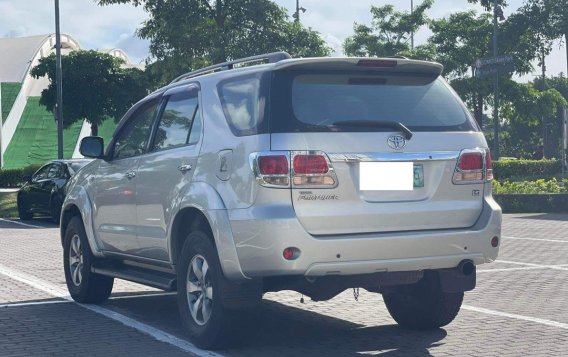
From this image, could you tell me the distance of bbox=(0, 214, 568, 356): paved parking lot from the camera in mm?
6883

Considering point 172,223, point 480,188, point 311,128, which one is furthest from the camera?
point 172,223

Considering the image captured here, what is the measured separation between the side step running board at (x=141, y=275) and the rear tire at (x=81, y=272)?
23cm

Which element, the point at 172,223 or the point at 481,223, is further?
the point at 172,223

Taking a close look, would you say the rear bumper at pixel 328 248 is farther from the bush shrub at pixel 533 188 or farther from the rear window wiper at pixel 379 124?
the bush shrub at pixel 533 188

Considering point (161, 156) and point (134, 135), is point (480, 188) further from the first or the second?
point (134, 135)

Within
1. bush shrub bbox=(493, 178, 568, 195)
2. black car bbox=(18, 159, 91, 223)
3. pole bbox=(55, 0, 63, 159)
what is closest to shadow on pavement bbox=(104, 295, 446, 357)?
black car bbox=(18, 159, 91, 223)

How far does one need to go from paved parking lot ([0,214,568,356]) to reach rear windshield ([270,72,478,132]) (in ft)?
4.68

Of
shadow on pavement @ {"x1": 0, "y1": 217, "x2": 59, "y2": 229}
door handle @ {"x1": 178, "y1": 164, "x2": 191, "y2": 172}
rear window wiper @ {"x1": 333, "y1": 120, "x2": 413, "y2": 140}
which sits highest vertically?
rear window wiper @ {"x1": 333, "y1": 120, "x2": 413, "y2": 140}

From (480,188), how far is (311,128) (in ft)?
4.23

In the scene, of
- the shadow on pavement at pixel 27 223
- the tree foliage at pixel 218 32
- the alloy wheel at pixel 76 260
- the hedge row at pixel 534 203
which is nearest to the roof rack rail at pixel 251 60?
the alloy wheel at pixel 76 260

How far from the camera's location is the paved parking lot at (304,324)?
22.6 feet

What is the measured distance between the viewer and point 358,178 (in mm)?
6363

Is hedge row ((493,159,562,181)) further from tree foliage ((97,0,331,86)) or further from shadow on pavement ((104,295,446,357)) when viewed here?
shadow on pavement ((104,295,446,357))

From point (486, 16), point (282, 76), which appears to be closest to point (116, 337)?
point (282, 76)
